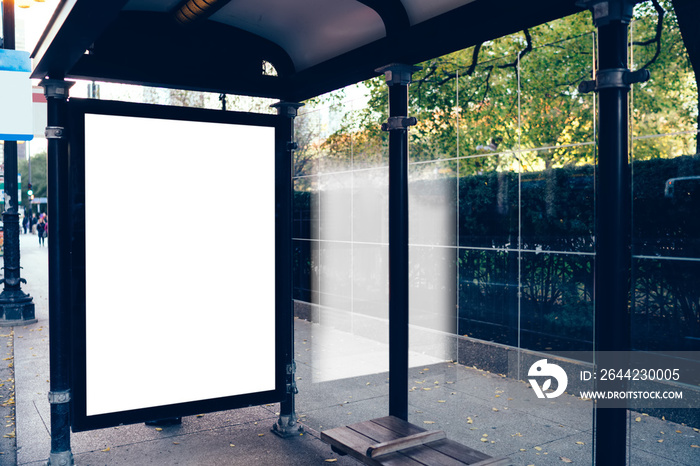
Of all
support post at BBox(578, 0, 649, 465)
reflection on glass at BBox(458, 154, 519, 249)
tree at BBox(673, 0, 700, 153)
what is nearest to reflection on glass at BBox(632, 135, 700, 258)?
tree at BBox(673, 0, 700, 153)

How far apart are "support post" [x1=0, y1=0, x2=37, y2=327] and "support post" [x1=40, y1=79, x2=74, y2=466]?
7929 millimetres

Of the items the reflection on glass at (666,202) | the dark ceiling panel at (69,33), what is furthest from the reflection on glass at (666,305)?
the dark ceiling panel at (69,33)

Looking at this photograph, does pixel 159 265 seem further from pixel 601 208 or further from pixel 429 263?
pixel 429 263

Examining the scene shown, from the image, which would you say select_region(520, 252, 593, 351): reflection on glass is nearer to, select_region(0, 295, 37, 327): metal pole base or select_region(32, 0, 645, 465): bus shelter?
select_region(32, 0, 645, 465): bus shelter

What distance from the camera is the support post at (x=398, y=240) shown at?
477 cm

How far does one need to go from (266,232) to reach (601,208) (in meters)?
2.84

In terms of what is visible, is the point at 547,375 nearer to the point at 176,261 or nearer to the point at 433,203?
the point at 433,203

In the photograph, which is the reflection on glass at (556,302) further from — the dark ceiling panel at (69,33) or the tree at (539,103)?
the dark ceiling panel at (69,33)

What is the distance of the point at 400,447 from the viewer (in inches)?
156

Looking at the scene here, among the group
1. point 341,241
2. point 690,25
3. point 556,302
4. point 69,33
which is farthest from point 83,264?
point 341,241

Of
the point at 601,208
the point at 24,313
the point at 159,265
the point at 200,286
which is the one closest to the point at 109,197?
the point at 159,265

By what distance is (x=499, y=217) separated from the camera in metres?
8.24

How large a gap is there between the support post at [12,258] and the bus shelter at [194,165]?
806cm

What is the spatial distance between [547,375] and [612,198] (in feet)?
16.3
